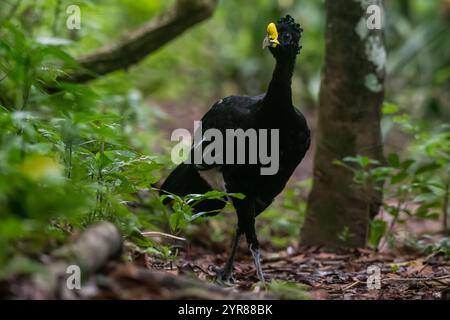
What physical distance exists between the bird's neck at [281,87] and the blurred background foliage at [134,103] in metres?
0.94

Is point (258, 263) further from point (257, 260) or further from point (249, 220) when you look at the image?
point (249, 220)

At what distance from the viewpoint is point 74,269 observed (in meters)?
2.41

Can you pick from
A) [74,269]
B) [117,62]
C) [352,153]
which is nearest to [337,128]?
[352,153]

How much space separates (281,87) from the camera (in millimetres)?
4395

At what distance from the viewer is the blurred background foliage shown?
100 inches

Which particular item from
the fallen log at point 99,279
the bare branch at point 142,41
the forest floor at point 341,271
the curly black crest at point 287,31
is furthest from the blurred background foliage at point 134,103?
the curly black crest at point 287,31

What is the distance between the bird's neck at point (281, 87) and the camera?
437 centimetres

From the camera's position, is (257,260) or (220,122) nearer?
(257,260)

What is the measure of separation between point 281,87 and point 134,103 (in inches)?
132

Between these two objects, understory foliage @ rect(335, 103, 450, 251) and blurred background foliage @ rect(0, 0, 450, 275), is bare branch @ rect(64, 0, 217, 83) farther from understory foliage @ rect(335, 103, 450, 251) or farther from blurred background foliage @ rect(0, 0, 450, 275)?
understory foliage @ rect(335, 103, 450, 251)

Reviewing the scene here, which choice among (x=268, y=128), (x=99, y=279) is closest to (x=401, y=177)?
(x=268, y=128)

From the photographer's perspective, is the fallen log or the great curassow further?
the great curassow

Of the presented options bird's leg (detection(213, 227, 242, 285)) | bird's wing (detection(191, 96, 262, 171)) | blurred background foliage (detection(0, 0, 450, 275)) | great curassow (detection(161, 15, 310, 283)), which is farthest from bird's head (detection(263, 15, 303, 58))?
bird's leg (detection(213, 227, 242, 285))

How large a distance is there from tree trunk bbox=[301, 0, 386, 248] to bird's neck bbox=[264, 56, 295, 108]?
1.02 metres
